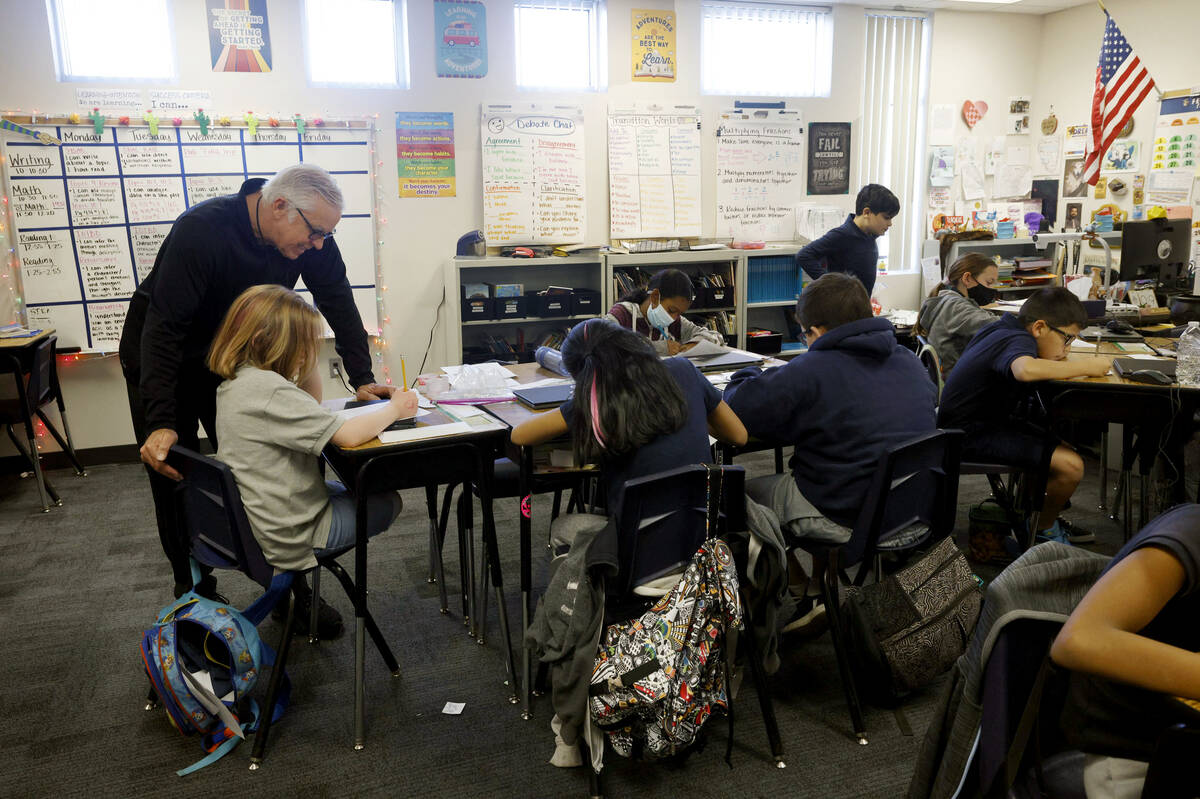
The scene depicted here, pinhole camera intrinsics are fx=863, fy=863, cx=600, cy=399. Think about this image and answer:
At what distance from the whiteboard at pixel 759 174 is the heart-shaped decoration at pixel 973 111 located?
4.65 feet

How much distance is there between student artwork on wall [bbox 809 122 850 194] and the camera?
18.9ft

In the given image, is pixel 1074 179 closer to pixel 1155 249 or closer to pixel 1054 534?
pixel 1155 249

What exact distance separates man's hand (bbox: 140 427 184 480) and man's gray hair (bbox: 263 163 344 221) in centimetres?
69

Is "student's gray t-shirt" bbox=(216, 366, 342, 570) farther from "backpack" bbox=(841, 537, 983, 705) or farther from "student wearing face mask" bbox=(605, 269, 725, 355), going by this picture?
"student wearing face mask" bbox=(605, 269, 725, 355)

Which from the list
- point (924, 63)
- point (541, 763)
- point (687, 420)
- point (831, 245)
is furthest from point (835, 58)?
point (541, 763)

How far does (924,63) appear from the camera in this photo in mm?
6004

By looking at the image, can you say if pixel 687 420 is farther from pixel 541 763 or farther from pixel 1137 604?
pixel 1137 604

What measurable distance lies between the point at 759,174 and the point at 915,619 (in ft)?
13.1

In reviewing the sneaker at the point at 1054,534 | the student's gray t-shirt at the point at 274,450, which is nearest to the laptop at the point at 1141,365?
the sneaker at the point at 1054,534

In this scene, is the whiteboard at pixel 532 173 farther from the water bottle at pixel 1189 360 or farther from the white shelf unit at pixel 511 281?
the water bottle at pixel 1189 360

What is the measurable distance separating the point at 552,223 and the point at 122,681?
3.45 m

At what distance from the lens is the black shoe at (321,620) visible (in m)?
2.74

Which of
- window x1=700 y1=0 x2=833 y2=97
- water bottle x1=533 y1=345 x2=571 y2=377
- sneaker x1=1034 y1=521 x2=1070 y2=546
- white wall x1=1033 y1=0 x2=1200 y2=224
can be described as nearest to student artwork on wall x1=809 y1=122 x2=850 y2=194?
window x1=700 y1=0 x2=833 y2=97

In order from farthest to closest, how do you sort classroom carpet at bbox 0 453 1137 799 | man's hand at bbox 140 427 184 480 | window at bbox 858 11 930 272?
1. window at bbox 858 11 930 272
2. man's hand at bbox 140 427 184 480
3. classroom carpet at bbox 0 453 1137 799
